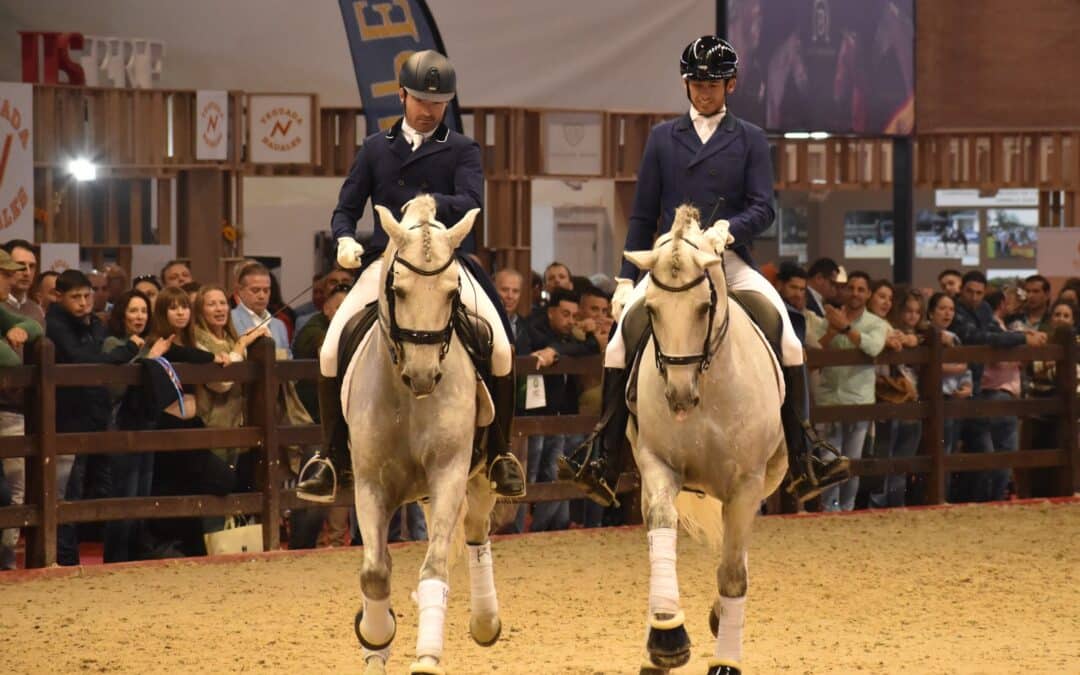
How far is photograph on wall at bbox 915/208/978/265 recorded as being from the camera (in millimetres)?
17734

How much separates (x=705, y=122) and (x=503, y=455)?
5.41 feet

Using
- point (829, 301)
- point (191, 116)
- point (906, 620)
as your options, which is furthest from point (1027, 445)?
point (191, 116)

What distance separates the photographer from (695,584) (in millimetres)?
9492

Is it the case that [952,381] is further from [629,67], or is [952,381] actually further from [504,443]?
[504,443]

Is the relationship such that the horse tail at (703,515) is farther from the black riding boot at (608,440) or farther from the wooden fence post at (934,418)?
the wooden fence post at (934,418)

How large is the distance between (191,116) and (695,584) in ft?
19.2

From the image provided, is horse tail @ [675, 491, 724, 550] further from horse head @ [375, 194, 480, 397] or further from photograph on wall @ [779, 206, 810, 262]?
photograph on wall @ [779, 206, 810, 262]

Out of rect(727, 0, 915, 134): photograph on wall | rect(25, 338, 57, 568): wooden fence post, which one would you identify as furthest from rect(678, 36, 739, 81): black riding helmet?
rect(727, 0, 915, 134): photograph on wall

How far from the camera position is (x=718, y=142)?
23.6 ft

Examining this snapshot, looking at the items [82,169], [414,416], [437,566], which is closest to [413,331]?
[414,416]

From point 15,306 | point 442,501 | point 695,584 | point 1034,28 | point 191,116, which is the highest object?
point 1034,28

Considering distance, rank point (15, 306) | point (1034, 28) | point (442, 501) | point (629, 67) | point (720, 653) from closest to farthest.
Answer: point (442, 501) → point (720, 653) → point (15, 306) → point (629, 67) → point (1034, 28)

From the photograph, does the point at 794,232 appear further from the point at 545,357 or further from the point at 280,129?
the point at 545,357

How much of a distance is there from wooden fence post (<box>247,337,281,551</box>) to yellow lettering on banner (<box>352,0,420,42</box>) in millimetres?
2847
